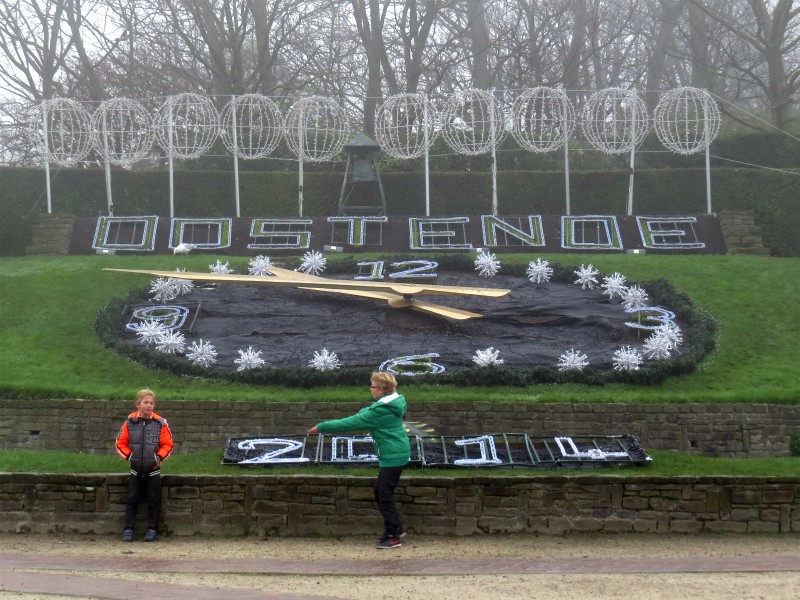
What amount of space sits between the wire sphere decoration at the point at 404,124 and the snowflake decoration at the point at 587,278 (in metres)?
6.53

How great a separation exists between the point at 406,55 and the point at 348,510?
24.7m

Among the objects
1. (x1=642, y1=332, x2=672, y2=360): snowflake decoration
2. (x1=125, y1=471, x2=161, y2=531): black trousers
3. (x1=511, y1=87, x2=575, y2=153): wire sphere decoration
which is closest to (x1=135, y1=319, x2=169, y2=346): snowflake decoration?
(x1=125, y1=471, x2=161, y2=531): black trousers

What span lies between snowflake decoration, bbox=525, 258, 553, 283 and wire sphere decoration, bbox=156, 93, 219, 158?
8634 mm

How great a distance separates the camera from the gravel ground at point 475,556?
27.4 ft

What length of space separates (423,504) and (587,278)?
986 centimetres

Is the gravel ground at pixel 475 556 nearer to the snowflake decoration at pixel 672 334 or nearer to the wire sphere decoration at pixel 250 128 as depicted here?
the snowflake decoration at pixel 672 334

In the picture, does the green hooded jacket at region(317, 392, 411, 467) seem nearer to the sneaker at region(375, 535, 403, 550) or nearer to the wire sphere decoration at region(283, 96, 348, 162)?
the sneaker at region(375, 535, 403, 550)

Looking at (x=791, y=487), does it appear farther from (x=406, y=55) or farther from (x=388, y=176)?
(x=406, y=55)

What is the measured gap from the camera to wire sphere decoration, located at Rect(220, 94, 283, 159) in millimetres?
25250

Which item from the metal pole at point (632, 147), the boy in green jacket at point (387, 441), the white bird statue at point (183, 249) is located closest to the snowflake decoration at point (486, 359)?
the boy in green jacket at point (387, 441)

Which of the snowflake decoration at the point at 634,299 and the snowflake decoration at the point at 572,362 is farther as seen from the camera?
the snowflake decoration at the point at 634,299

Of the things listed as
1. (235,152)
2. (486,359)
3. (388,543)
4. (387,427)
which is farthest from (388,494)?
(235,152)

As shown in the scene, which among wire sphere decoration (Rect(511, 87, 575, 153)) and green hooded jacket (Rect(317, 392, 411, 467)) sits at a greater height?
wire sphere decoration (Rect(511, 87, 575, 153))

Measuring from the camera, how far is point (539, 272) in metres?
19.9
